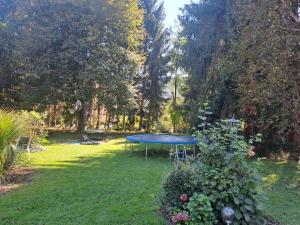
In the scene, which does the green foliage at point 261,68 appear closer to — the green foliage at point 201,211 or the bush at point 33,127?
the green foliage at point 201,211

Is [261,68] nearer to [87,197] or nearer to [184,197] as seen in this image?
[184,197]

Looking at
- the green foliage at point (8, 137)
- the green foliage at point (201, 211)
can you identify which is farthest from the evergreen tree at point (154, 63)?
the green foliage at point (201, 211)

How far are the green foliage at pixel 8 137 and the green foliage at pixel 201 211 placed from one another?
165 inches

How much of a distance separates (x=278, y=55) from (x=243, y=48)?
51.4 inches

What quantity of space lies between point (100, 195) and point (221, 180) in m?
2.42

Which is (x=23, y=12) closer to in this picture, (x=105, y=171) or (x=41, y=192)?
(x=105, y=171)

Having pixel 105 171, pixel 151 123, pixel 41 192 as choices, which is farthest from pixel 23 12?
pixel 41 192

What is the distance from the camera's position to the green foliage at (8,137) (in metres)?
5.94

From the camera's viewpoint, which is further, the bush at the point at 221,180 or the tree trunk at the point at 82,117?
the tree trunk at the point at 82,117

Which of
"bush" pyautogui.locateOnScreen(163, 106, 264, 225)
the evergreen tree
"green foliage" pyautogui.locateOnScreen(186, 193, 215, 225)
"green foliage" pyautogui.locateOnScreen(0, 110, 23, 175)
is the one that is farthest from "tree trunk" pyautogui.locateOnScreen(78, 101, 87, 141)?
"green foliage" pyautogui.locateOnScreen(186, 193, 215, 225)

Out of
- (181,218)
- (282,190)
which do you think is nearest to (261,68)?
(282,190)

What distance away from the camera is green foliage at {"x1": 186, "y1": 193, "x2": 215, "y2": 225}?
3.59m

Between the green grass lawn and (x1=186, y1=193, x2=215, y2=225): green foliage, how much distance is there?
61 cm

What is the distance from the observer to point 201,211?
3.62m
